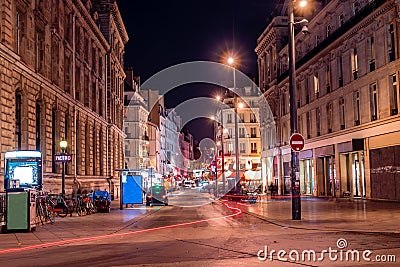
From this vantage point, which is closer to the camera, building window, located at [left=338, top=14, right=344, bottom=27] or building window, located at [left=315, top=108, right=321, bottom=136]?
building window, located at [left=338, top=14, right=344, bottom=27]

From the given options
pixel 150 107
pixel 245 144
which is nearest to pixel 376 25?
pixel 245 144

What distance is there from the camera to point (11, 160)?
24.1 m

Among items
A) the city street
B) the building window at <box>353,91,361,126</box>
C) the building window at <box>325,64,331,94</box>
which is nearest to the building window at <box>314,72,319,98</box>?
the building window at <box>325,64,331,94</box>

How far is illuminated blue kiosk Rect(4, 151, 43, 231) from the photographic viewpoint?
19.5 meters

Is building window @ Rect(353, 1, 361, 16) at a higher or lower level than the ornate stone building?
higher

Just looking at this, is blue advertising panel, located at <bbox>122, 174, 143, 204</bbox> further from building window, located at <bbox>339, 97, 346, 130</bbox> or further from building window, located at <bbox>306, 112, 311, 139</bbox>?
building window, located at <bbox>306, 112, 311, 139</bbox>

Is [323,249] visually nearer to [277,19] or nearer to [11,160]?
[11,160]

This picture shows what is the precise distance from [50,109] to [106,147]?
22736mm

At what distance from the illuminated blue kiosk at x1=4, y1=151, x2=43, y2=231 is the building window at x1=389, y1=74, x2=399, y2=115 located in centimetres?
2115

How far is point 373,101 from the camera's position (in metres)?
37.0

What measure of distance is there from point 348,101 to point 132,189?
675 inches

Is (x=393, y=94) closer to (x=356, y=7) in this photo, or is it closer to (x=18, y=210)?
(x=356, y=7)

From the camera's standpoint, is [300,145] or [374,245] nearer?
[374,245]

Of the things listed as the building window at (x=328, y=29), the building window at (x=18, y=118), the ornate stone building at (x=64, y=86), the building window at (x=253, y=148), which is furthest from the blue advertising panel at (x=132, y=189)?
the building window at (x=253, y=148)
